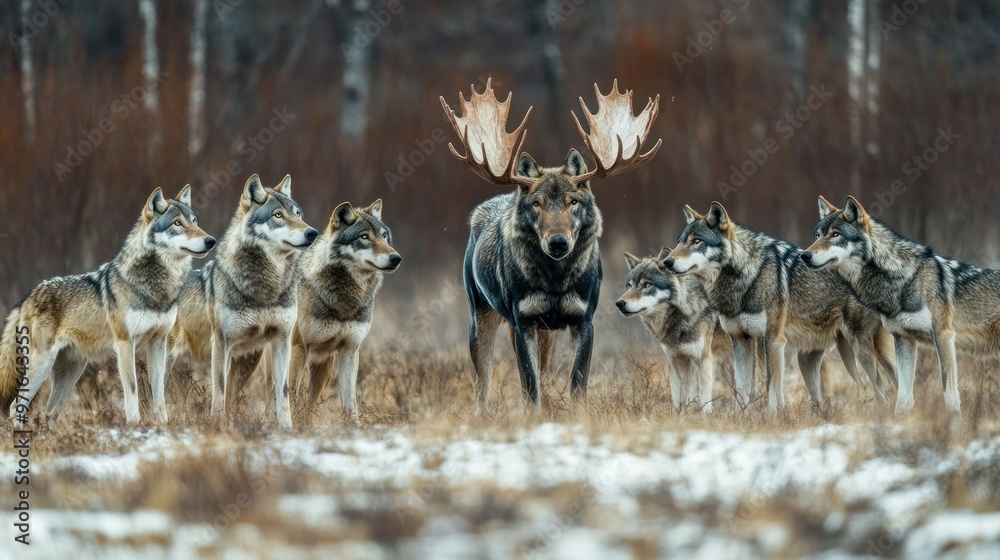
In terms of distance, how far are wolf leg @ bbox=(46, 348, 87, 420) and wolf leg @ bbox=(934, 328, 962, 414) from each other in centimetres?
597

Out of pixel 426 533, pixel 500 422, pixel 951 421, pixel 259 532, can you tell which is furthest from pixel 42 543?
pixel 951 421

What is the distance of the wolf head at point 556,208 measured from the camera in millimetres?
8023

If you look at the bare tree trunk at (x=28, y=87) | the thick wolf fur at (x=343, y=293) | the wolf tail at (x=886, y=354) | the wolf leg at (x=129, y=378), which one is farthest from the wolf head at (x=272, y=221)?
the bare tree trunk at (x=28, y=87)

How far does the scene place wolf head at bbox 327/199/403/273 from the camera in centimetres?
843

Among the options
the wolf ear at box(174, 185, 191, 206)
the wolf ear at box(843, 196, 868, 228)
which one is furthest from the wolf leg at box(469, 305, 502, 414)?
the wolf ear at box(843, 196, 868, 228)

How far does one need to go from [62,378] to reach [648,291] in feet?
14.5

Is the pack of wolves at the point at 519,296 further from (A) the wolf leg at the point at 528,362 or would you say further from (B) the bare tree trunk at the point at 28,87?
(B) the bare tree trunk at the point at 28,87

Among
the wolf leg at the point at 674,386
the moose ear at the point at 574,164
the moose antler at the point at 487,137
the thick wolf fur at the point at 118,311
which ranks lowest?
the wolf leg at the point at 674,386

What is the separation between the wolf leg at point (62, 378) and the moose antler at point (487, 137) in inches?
124

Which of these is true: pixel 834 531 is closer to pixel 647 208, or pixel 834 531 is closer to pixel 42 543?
pixel 42 543

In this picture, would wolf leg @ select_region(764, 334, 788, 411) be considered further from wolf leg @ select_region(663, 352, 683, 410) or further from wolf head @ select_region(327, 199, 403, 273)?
wolf head @ select_region(327, 199, 403, 273)

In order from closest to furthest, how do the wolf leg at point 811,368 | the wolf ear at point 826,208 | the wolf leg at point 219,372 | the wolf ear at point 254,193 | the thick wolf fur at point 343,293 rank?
the wolf leg at point 219,372 → the wolf ear at point 254,193 → the thick wolf fur at point 343,293 → the wolf ear at point 826,208 → the wolf leg at point 811,368

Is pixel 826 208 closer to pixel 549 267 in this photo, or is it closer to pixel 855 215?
pixel 855 215

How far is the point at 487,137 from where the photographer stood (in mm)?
8938
